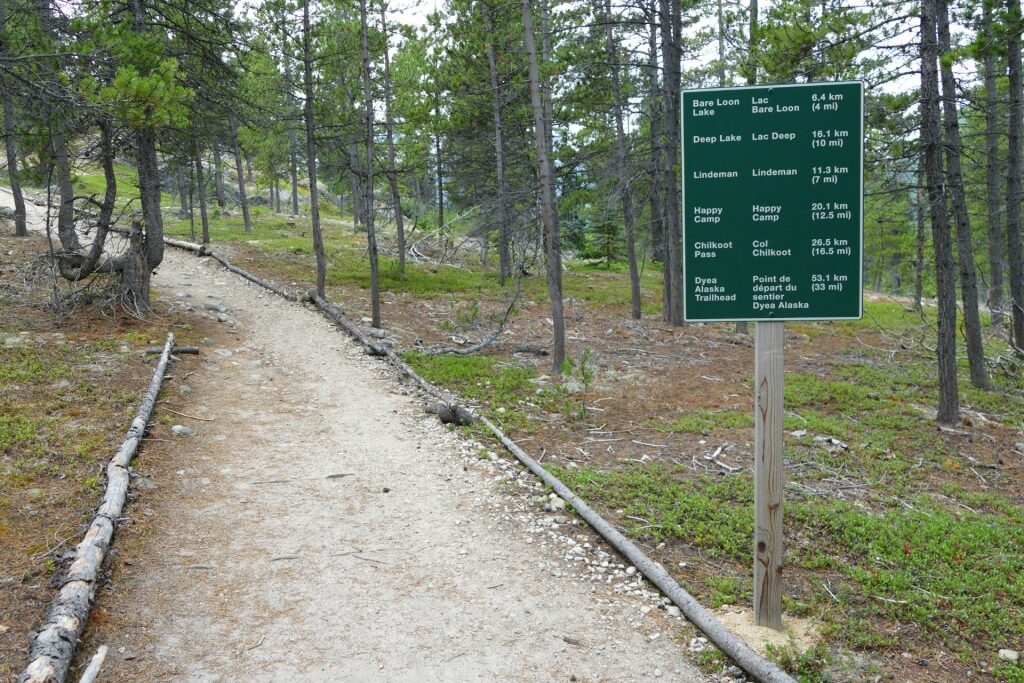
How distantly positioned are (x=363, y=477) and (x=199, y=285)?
541 inches

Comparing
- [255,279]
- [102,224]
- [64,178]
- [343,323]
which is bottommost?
[343,323]

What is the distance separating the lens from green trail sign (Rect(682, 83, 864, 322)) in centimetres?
441

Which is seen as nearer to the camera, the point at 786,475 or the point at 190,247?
the point at 786,475

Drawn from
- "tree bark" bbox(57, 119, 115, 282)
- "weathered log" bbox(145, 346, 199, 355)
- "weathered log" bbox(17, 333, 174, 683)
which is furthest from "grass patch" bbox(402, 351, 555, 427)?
"tree bark" bbox(57, 119, 115, 282)

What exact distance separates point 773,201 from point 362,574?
438 cm

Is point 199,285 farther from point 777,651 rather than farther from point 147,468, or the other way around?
point 777,651

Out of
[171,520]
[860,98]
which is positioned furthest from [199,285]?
[860,98]

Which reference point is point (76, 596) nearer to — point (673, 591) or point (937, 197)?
point (673, 591)

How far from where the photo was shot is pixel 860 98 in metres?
4.39

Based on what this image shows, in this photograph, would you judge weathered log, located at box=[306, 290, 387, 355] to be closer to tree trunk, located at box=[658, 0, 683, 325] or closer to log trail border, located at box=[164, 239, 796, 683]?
log trail border, located at box=[164, 239, 796, 683]

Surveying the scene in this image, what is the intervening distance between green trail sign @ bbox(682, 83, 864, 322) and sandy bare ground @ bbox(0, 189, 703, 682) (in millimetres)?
2547

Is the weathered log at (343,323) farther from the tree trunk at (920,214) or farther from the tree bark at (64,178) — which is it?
the tree trunk at (920,214)

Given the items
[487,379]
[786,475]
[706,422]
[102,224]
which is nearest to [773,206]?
[786,475]

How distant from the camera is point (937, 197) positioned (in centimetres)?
955
